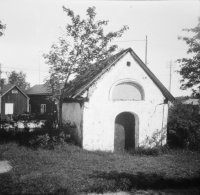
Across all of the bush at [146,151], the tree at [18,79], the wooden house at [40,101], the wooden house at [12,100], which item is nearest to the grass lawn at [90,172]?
the bush at [146,151]

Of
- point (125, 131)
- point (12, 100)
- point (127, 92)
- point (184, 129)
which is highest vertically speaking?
point (127, 92)

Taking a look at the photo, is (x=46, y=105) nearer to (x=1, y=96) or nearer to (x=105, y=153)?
(x=1, y=96)

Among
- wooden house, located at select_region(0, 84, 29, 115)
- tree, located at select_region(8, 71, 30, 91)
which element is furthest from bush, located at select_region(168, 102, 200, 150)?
tree, located at select_region(8, 71, 30, 91)

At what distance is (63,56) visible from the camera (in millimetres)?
10078

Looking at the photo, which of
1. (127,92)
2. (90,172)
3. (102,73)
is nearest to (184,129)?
(127,92)

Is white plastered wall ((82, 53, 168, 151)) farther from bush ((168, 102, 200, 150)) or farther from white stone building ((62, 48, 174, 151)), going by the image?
bush ((168, 102, 200, 150))

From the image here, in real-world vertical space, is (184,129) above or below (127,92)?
below

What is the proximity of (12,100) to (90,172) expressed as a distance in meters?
25.2

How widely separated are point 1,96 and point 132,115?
22698 millimetres

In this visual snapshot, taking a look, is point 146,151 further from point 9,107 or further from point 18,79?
point 18,79

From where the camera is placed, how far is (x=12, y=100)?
2809 centimetres

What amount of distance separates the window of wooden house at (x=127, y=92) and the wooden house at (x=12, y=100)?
20.7m

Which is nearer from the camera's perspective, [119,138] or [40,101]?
[119,138]

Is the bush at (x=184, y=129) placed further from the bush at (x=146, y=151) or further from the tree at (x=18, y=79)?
the tree at (x=18, y=79)
